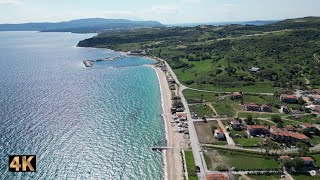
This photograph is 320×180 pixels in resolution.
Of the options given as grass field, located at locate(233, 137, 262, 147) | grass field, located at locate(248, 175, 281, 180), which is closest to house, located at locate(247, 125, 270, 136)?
grass field, located at locate(233, 137, 262, 147)

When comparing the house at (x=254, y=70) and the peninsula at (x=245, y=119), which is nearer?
the peninsula at (x=245, y=119)

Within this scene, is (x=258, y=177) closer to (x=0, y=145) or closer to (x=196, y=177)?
(x=196, y=177)

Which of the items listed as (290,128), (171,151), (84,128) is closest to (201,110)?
(290,128)

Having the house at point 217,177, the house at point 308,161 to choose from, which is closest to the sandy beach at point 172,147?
the house at point 217,177

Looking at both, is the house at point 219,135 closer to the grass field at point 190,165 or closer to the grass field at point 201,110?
the grass field at point 190,165

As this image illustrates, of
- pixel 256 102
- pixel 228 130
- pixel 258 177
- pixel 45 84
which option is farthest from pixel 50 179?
pixel 45 84
